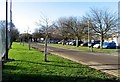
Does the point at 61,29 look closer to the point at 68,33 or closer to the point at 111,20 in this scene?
the point at 68,33

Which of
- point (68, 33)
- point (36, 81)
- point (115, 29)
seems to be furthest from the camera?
point (68, 33)

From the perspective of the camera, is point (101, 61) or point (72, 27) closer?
point (101, 61)

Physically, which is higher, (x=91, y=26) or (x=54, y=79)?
(x=91, y=26)

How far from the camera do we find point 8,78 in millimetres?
9516

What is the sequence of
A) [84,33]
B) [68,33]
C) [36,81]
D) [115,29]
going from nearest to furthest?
[36,81], [115,29], [84,33], [68,33]

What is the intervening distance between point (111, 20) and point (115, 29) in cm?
202

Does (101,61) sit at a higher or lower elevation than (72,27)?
lower

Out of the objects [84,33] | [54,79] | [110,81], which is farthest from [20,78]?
[84,33]

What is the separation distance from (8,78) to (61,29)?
64.9 metres

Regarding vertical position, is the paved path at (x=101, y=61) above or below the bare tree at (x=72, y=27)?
below

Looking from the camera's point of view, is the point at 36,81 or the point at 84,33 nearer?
the point at 36,81

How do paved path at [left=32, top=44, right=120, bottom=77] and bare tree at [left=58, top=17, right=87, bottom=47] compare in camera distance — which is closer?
paved path at [left=32, top=44, right=120, bottom=77]

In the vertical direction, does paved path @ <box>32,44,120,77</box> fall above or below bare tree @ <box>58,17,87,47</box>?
below

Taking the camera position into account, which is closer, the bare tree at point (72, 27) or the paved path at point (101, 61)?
the paved path at point (101, 61)
